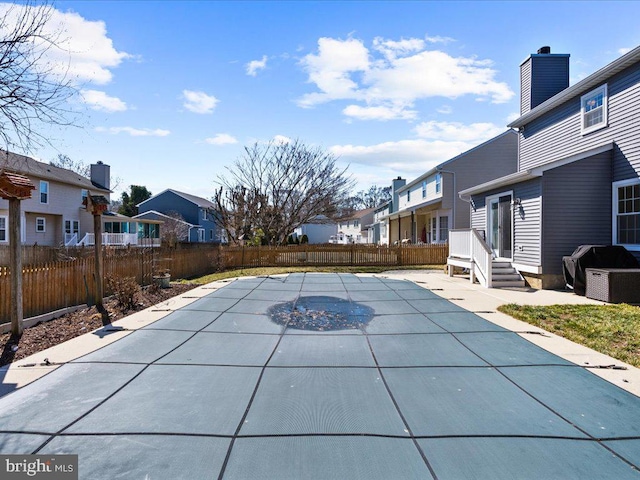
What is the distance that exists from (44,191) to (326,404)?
95.1 ft

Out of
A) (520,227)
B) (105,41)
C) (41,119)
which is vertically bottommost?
(520,227)

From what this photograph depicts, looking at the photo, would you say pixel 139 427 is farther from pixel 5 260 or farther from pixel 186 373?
pixel 5 260

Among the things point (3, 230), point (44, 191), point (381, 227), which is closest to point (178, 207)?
point (44, 191)

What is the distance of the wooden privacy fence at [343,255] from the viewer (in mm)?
20500

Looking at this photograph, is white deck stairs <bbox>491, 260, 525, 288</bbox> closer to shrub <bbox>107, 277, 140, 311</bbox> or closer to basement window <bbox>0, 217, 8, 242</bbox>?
shrub <bbox>107, 277, 140, 311</bbox>

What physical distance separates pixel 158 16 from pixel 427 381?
392 inches

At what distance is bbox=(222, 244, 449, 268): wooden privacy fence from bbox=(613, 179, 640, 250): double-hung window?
405 inches

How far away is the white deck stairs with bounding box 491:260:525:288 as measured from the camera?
1160cm

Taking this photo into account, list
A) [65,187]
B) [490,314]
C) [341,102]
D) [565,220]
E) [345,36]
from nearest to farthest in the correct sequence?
1. [490,314]
2. [565,220]
3. [345,36]
4. [341,102]
5. [65,187]

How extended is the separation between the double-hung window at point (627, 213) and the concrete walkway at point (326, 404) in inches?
232

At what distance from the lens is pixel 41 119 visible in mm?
5684

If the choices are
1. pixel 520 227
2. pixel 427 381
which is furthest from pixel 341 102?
pixel 427 381

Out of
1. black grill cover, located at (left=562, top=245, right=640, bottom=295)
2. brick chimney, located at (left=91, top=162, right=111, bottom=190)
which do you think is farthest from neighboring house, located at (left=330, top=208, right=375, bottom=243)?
black grill cover, located at (left=562, top=245, right=640, bottom=295)

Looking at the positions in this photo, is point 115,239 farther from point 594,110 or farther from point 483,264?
point 594,110
